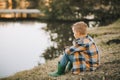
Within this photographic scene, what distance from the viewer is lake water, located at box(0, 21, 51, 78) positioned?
11.8m

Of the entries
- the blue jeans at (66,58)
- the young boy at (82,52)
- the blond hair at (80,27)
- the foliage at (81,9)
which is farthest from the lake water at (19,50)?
the foliage at (81,9)

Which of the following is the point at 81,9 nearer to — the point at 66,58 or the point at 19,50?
the point at 19,50

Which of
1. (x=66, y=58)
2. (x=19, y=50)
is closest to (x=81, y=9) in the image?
(x=19, y=50)

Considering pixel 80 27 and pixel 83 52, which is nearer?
pixel 80 27

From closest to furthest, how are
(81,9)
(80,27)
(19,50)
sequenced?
(80,27)
(19,50)
(81,9)

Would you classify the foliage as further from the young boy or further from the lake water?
the young boy

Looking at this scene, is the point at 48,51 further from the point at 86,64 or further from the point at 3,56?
the point at 86,64

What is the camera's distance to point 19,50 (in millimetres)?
15164

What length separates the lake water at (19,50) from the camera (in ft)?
38.7

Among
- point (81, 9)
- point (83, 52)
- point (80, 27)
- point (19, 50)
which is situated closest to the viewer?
point (80, 27)

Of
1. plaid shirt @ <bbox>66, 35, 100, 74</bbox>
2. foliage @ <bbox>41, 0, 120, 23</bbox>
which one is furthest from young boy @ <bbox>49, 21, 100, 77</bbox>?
foliage @ <bbox>41, 0, 120, 23</bbox>

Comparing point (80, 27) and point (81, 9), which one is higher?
point (80, 27)

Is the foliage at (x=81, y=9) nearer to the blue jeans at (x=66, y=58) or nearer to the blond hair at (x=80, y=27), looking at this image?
the blue jeans at (x=66, y=58)

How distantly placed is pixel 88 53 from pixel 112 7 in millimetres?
25716
